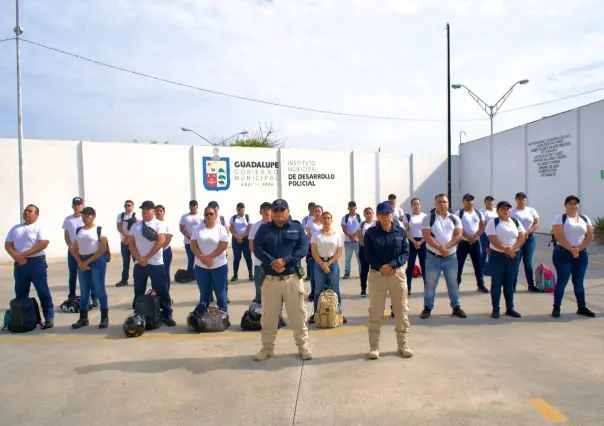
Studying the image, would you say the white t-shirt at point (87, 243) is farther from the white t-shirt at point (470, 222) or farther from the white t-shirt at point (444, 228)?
the white t-shirt at point (470, 222)

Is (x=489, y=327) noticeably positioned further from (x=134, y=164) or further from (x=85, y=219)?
(x=134, y=164)

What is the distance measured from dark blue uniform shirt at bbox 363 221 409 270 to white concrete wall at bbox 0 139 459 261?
13206 millimetres

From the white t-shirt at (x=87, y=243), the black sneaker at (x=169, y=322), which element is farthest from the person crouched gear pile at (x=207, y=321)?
the white t-shirt at (x=87, y=243)

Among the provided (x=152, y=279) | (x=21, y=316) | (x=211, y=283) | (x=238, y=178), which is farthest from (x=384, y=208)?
(x=238, y=178)

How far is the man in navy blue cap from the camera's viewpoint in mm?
5301

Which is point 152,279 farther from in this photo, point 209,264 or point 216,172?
point 216,172

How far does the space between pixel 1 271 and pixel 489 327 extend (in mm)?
13096

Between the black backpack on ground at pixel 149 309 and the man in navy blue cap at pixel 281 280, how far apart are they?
2117 mm

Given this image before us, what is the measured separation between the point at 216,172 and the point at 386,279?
14.6 metres

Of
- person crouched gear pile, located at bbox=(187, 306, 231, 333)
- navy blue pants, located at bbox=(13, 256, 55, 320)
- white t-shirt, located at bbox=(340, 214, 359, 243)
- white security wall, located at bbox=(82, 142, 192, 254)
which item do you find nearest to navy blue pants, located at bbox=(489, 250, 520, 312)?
white t-shirt, located at bbox=(340, 214, 359, 243)

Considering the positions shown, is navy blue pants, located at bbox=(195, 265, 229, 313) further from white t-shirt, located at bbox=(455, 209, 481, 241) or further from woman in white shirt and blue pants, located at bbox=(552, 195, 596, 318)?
woman in white shirt and blue pants, located at bbox=(552, 195, 596, 318)

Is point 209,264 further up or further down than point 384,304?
further up

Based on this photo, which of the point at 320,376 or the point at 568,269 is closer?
the point at 320,376

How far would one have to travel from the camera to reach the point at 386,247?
5.34 meters
